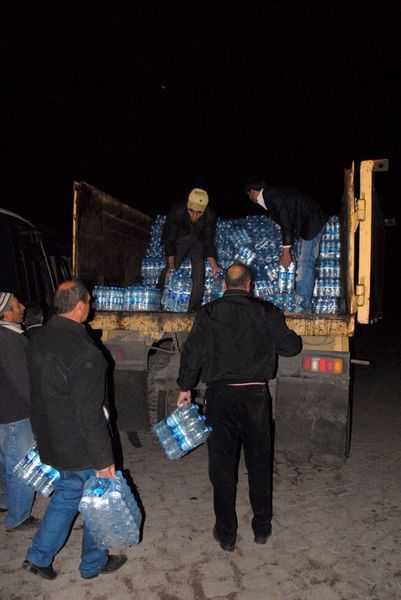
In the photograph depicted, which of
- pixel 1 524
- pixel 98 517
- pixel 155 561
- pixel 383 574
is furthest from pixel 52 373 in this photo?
pixel 383 574

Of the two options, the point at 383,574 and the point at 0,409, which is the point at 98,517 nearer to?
the point at 0,409

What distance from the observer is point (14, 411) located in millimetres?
3703

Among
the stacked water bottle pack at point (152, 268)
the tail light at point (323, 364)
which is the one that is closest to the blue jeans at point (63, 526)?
the tail light at point (323, 364)

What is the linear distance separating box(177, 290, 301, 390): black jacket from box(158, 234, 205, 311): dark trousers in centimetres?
201

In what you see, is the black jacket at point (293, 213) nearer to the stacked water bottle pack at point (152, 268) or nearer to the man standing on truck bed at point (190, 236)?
the man standing on truck bed at point (190, 236)

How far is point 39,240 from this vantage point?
7.02 m

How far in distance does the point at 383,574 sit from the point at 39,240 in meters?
6.12

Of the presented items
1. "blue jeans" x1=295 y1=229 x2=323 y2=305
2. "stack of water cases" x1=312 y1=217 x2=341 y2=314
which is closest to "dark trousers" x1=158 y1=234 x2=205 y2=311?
"blue jeans" x1=295 y1=229 x2=323 y2=305

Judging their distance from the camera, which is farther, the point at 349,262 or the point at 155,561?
the point at 349,262

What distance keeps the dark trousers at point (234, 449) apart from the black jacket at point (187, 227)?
2.87m

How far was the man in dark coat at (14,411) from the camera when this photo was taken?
11.9ft

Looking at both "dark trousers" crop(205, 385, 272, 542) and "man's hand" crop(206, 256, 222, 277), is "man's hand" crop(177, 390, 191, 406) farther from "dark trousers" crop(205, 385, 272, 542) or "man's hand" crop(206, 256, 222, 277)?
"man's hand" crop(206, 256, 222, 277)

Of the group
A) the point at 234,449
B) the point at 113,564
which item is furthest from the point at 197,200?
the point at 113,564

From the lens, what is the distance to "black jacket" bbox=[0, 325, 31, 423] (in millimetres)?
3627
